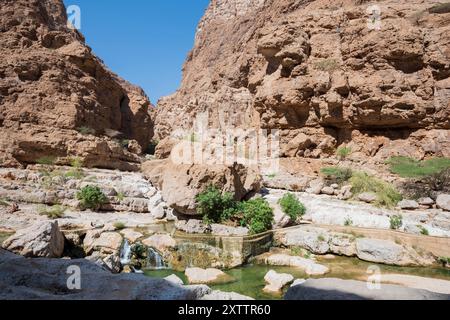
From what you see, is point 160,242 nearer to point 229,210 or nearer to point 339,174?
point 229,210

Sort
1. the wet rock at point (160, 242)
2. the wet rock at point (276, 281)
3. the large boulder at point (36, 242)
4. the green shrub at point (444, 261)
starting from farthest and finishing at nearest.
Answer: the wet rock at point (160, 242) < the green shrub at point (444, 261) < the large boulder at point (36, 242) < the wet rock at point (276, 281)

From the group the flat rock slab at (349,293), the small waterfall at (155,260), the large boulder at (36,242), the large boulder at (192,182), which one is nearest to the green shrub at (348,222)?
the large boulder at (192,182)

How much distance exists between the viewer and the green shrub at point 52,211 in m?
12.2

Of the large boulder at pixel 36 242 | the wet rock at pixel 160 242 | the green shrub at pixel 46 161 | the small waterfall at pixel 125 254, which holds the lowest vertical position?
the small waterfall at pixel 125 254

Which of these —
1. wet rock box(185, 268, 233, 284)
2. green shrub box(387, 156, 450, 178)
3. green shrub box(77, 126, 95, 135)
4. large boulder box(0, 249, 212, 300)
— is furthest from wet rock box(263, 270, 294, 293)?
green shrub box(77, 126, 95, 135)

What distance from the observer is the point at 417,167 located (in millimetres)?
16938

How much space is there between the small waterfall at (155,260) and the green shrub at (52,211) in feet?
17.7

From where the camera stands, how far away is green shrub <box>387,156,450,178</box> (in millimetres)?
16391

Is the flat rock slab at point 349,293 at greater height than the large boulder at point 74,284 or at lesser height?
lesser

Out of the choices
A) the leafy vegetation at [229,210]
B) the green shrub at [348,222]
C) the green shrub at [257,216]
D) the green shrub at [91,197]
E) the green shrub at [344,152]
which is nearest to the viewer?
the green shrub at [257,216]

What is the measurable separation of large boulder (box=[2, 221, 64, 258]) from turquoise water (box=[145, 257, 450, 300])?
8.66 feet

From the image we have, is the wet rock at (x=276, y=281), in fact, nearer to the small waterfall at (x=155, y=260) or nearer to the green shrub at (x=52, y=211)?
the small waterfall at (x=155, y=260)

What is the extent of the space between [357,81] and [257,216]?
597 inches
